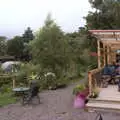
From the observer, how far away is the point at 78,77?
67.3ft

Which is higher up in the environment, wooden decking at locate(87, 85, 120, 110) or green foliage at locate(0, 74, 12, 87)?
green foliage at locate(0, 74, 12, 87)

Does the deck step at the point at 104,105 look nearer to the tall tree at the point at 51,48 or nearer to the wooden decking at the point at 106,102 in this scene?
the wooden decking at the point at 106,102

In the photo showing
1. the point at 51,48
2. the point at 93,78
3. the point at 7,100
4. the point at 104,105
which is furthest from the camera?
the point at 51,48

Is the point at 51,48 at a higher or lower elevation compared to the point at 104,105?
higher

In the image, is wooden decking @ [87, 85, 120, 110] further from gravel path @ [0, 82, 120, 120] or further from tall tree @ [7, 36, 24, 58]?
tall tree @ [7, 36, 24, 58]

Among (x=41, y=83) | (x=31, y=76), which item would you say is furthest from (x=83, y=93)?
(x=31, y=76)

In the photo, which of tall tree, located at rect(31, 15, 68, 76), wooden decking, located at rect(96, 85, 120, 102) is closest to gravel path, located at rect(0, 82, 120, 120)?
wooden decking, located at rect(96, 85, 120, 102)

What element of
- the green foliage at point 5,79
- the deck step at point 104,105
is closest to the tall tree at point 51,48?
the green foliage at point 5,79

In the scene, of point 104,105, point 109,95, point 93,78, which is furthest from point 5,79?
point 104,105

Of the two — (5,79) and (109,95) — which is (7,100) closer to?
(109,95)

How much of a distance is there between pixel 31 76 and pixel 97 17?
8.87m

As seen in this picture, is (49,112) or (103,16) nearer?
(49,112)

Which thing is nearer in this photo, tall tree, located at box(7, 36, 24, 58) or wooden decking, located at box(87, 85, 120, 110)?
wooden decking, located at box(87, 85, 120, 110)

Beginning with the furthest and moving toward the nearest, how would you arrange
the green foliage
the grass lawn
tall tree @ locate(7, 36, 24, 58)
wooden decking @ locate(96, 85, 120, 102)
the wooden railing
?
tall tree @ locate(7, 36, 24, 58) < the green foliage < the grass lawn < the wooden railing < wooden decking @ locate(96, 85, 120, 102)
